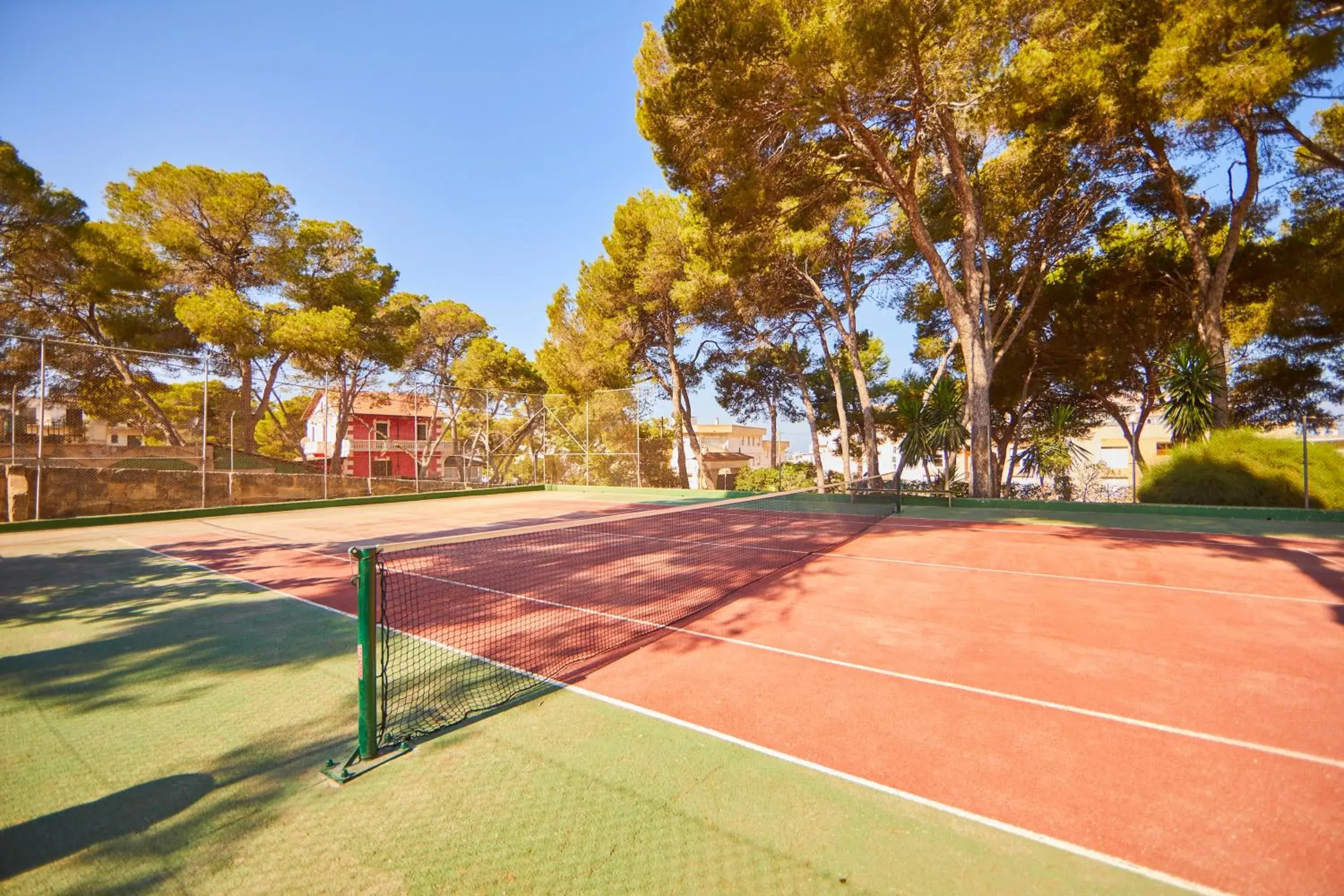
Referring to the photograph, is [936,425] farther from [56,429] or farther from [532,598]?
[56,429]

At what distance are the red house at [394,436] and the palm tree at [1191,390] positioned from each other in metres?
19.9

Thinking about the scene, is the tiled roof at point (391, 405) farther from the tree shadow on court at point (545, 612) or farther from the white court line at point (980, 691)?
the white court line at point (980, 691)

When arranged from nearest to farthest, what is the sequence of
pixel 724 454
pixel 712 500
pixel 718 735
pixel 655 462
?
pixel 718 735, pixel 712 500, pixel 655 462, pixel 724 454

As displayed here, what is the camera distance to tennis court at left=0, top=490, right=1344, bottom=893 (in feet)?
7.32

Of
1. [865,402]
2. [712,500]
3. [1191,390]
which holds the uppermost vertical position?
[865,402]

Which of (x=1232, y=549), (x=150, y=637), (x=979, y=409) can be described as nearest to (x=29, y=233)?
(x=150, y=637)

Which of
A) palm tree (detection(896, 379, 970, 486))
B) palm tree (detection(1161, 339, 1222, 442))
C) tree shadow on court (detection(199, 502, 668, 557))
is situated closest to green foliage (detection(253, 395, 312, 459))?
tree shadow on court (detection(199, 502, 668, 557))

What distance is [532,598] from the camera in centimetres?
616

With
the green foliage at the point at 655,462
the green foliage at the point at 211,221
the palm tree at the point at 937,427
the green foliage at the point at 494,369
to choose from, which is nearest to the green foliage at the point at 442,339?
the green foliage at the point at 494,369

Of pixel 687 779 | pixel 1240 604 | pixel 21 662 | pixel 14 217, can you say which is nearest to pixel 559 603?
A: pixel 687 779

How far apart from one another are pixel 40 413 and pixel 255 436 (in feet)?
19.7

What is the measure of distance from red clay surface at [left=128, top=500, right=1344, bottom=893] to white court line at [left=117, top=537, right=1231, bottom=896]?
43 mm

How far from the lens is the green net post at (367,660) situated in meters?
2.96

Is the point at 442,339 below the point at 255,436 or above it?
above
